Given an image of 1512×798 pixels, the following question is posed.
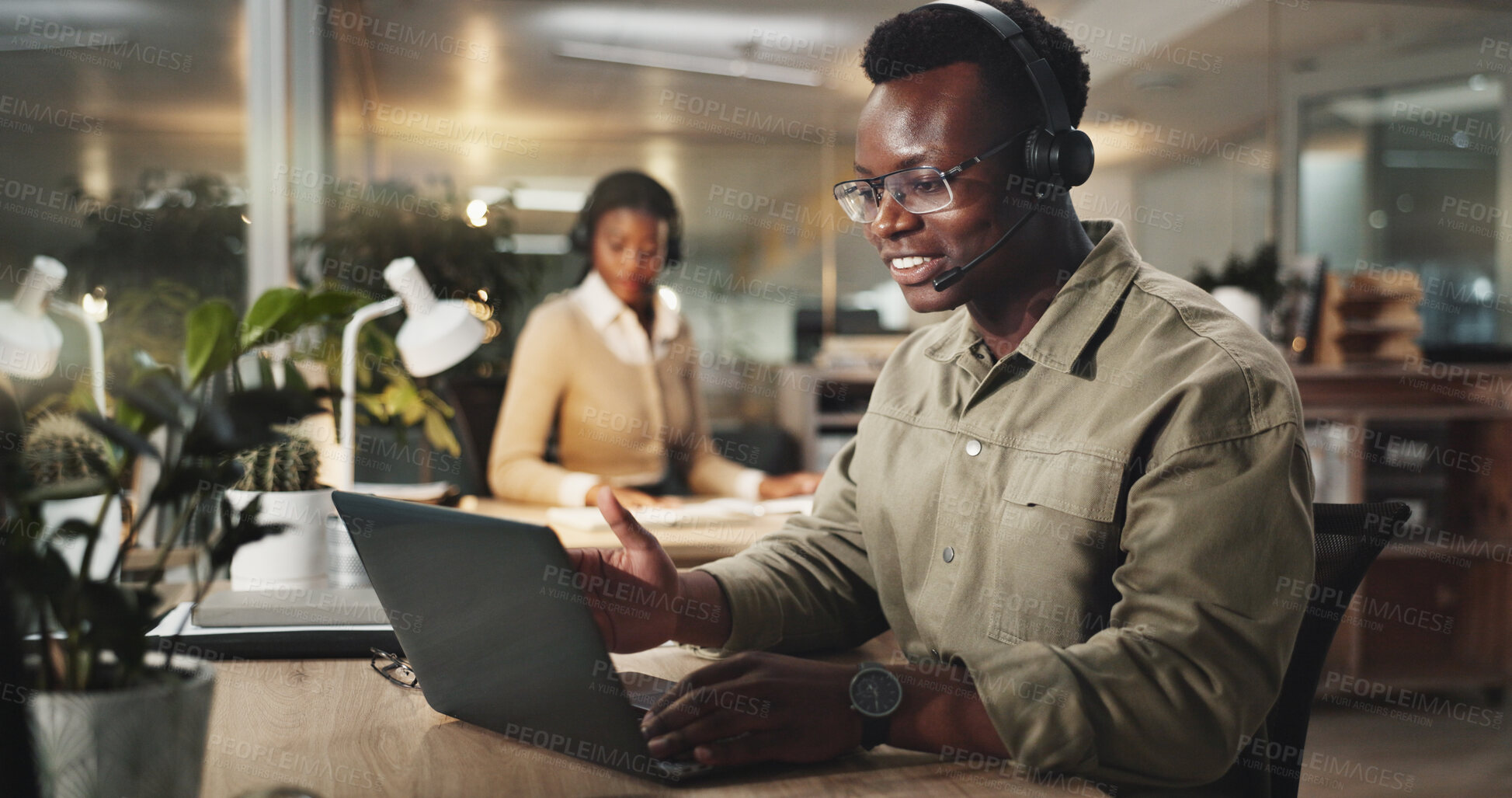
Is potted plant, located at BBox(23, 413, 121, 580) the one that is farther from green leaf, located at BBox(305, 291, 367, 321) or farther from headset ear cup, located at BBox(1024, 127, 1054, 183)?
headset ear cup, located at BBox(1024, 127, 1054, 183)

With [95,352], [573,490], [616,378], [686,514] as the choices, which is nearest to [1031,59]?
[686,514]

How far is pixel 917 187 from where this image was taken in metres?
1.16

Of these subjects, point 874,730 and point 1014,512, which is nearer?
point 874,730

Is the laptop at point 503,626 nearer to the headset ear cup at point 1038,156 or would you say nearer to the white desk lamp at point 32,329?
the headset ear cup at point 1038,156

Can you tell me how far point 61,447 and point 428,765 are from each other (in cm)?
73

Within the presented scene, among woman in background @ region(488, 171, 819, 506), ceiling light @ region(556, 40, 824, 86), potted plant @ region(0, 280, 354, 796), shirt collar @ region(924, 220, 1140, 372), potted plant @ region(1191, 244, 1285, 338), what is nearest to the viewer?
potted plant @ region(0, 280, 354, 796)

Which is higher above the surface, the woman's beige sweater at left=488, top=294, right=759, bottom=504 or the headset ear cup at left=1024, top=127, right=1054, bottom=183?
the headset ear cup at left=1024, top=127, right=1054, bottom=183

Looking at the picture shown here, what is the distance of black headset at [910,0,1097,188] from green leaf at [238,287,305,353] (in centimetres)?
84

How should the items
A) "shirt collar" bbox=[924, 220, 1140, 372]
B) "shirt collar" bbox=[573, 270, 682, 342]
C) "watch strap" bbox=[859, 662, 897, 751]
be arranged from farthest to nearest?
"shirt collar" bbox=[573, 270, 682, 342] → "shirt collar" bbox=[924, 220, 1140, 372] → "watch strap" bbox=[859, 662, 897, 751]

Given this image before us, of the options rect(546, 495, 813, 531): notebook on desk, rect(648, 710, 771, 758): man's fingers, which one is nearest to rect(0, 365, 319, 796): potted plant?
rect(648, 710, 771, 758): man's fingers

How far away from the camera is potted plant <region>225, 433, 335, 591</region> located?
4.54ft

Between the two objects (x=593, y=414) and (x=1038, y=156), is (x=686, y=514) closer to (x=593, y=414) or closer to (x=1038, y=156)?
(x=593, y=414)

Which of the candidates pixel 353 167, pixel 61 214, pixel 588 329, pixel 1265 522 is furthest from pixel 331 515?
pixel 353 167

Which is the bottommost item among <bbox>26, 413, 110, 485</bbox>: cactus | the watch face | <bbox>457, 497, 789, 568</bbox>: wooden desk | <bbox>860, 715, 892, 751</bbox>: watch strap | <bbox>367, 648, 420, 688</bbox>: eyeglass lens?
<bbox>457, 497, 789, 568</bbox>: wooden desk
